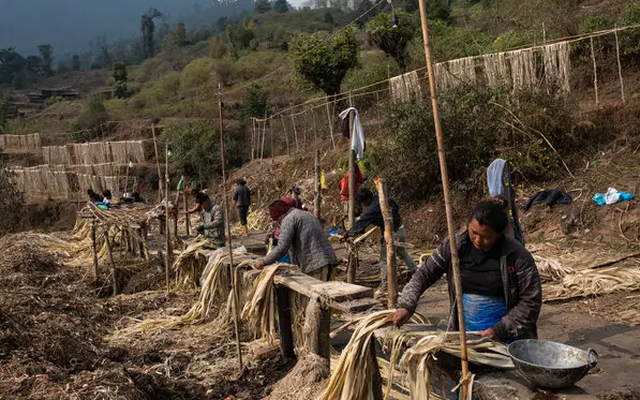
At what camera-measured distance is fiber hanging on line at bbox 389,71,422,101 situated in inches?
472

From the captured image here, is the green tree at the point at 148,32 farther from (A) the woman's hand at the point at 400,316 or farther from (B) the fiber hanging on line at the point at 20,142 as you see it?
(A) the woman's hand at the point at 400,316

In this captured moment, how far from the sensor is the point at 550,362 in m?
2.43

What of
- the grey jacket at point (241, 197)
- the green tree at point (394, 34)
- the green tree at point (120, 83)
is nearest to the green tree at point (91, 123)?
the green tree at point (120, 83)

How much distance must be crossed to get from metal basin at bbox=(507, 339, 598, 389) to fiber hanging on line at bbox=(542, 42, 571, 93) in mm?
8921

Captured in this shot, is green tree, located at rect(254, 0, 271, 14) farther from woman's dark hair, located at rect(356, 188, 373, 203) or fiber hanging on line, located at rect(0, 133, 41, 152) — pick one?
woman's dark hair, located at rect(356, 188, 373, 203)

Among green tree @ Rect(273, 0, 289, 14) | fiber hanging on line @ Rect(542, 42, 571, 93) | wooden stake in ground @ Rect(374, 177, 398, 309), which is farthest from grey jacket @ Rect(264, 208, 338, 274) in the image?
green tree @ Rect(273, 0, 289, 14)

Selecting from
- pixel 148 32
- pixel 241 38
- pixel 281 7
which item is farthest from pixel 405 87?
pixel 281 7

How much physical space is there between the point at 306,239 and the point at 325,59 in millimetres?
14442

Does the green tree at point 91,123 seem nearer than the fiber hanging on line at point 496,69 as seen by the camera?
No

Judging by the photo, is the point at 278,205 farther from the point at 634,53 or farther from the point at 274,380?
the point at 634,53

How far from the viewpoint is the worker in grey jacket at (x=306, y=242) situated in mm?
4945

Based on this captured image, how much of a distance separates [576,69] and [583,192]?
4.99m

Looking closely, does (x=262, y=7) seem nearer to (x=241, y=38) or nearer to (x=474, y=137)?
(x=241, y=38)

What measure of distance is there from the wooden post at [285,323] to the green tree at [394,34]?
15444 mm
